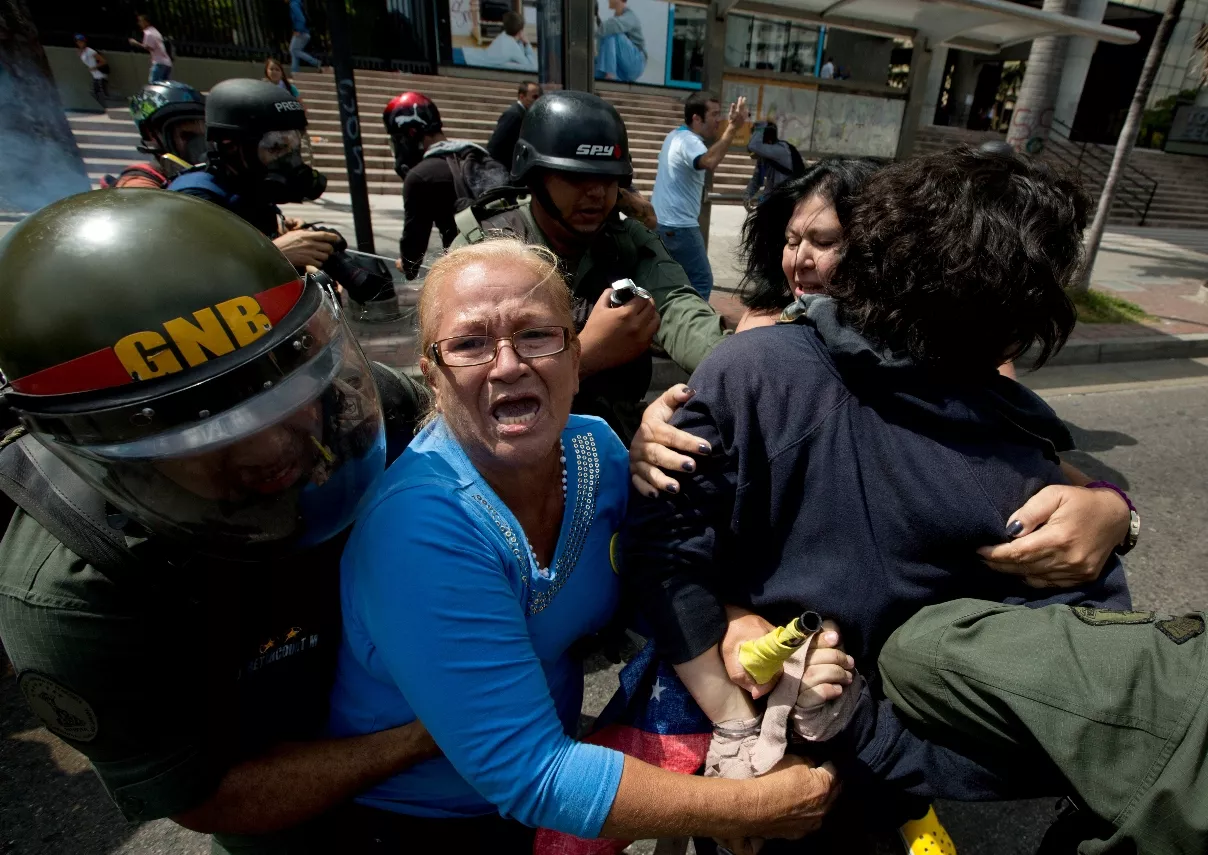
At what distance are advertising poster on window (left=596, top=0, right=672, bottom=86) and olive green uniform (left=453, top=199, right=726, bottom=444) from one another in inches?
732

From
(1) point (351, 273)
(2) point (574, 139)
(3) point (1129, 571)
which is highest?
(2) point (574, 139)

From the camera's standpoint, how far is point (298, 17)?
15.7m

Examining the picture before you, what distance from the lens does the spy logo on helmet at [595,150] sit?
2.25 meters

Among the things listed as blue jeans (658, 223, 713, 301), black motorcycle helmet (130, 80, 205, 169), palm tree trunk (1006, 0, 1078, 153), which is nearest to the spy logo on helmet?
black motorcycle helmet (130, 80, 205, 169)

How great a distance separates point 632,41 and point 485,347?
68.2ft

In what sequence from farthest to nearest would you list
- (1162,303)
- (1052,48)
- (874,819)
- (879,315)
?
(1052,48) → (1162,303) → (874,819) → (879,315)

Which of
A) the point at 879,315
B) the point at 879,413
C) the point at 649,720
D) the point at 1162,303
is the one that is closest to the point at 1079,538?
the point at 879,413

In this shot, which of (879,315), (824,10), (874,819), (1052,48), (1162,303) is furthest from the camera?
(1052,48)

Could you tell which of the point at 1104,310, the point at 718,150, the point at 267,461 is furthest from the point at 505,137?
the point at 1104,310

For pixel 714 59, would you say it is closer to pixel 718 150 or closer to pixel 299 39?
pixel 718 150

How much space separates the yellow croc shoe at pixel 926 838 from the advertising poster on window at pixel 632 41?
786 inches

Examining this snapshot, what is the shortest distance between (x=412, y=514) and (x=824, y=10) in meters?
6.64

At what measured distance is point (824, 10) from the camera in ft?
19.9

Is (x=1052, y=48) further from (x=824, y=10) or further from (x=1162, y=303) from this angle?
(x=824, y=10)
